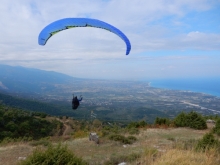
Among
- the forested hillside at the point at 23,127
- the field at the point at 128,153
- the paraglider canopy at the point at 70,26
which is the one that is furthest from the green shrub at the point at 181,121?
the forested hillside at the point at 23,127

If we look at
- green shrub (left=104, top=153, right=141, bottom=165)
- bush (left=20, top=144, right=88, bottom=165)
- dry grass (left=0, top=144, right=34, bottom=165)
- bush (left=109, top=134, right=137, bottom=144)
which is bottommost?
dry grass (left=0, top=144, right=34, bottom=165)

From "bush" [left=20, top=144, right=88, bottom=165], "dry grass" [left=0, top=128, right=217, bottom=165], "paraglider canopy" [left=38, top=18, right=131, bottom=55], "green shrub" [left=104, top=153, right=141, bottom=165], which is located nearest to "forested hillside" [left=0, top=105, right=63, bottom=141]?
"dry grass" [left=0, top=128, right=217, bottom=165]

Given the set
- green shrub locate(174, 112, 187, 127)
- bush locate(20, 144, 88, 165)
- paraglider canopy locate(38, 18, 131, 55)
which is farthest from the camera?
green shrub locate(174, 112, 187, 127)

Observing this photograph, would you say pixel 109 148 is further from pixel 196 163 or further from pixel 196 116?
pixel 196 116

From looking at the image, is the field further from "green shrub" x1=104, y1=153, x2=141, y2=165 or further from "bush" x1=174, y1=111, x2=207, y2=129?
"bush" x1=174, y1=111, x2=207, y2=129

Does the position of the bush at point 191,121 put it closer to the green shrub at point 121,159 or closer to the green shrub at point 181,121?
the green shrub at point 181,121

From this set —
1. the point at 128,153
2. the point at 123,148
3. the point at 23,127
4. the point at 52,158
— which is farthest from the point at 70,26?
the point at 23,127

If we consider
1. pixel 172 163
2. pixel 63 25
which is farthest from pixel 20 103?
pixel 172 163

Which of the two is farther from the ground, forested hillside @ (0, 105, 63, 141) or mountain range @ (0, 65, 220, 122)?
forested hillside @ (0, 105, 63, 141)
